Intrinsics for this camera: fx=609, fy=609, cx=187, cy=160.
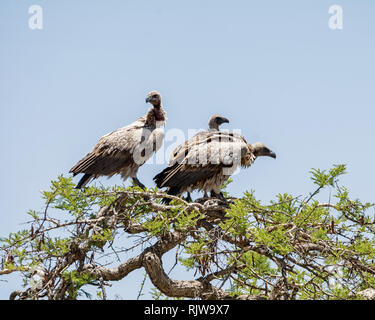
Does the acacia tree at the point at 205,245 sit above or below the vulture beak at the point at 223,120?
below

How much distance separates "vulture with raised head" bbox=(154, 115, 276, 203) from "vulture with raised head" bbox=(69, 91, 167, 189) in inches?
28.6

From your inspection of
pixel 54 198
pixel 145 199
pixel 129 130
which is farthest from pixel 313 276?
pixel 129 130

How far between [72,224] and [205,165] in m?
2.55

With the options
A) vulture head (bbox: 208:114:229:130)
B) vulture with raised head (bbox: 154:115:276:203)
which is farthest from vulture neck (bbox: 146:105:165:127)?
vulture with raised head (bbox: 154:115:276:203)

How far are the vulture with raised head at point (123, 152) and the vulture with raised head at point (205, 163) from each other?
2.39 feet

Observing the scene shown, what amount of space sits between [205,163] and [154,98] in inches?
74.1

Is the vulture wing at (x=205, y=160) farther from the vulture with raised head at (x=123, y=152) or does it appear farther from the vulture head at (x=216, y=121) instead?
the vulture head at (x=216, y=121)

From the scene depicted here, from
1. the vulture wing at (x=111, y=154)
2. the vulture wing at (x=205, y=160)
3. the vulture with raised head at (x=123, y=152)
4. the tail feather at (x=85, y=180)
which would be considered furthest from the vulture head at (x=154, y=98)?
the tail feather at (x=85, y=180)

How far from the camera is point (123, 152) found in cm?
865

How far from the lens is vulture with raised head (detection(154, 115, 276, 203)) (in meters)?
7.70

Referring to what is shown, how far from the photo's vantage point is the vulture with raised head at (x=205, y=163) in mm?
7699

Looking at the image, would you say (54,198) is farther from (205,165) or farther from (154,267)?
(205,165)
